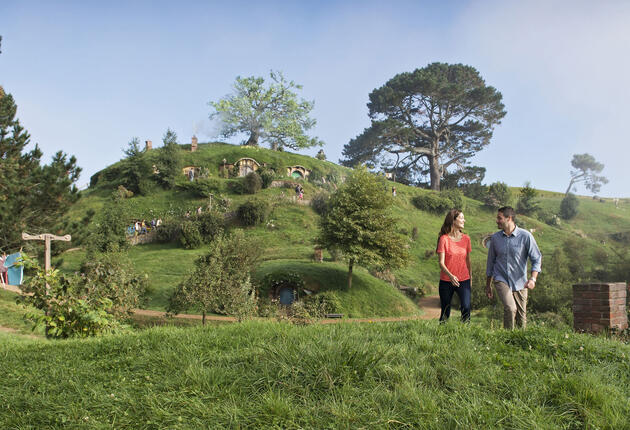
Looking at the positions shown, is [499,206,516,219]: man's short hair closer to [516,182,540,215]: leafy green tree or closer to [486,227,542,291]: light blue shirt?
[486,227,542,291]: light blue shirt

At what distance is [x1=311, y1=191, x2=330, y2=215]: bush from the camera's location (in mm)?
39375

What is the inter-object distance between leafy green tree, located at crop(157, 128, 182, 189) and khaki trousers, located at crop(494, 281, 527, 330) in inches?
1653

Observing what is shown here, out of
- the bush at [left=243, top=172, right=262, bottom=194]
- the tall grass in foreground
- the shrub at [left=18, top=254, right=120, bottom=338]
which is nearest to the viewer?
the tall grass in foreground

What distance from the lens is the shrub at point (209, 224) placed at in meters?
32.6

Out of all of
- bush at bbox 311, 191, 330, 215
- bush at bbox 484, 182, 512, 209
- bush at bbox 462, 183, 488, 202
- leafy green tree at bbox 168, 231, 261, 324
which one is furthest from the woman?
bush at bbox 462, 183, 488, 202

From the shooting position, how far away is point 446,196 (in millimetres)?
50344

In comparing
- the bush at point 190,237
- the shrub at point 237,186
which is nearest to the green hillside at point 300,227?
the shrub at point 237,186

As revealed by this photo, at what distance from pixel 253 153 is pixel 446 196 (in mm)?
25724

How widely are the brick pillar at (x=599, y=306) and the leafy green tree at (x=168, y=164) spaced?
42.5 m

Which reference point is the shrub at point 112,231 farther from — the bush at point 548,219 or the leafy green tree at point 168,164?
the bush at point 548,219

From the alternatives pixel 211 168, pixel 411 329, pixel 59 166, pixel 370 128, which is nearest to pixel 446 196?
pixel 370 128

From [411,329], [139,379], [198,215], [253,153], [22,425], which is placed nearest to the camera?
[22,425]

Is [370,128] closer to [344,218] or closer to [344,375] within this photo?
[344,218]

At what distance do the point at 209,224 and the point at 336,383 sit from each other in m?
30.9
